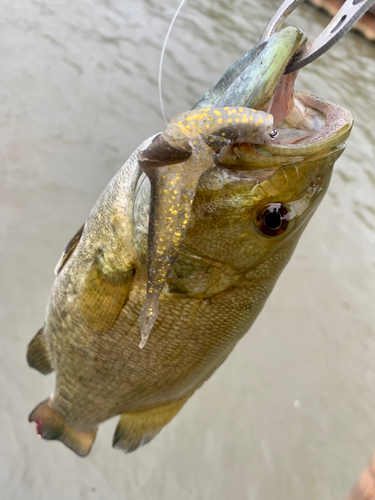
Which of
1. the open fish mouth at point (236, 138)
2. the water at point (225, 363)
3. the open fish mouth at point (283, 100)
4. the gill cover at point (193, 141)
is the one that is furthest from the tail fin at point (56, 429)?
the open fish mouth at point (283, 100)

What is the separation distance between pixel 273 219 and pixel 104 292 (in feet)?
2.10

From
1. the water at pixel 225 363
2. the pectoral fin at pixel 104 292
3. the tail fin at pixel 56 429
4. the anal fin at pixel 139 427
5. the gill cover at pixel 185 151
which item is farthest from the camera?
the water at pixel 225 363

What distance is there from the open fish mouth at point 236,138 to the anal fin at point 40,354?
116cm

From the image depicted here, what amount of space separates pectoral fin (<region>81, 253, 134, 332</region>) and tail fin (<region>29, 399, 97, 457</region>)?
89 centimetres

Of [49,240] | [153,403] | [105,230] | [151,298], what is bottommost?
[49,240]

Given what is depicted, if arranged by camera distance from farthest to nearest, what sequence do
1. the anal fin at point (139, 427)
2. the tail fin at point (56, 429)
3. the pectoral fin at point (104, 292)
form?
the tail fin at point (56, 429)
the anal fin at point (139, 427)
the pectoral fin at point (104, 292)

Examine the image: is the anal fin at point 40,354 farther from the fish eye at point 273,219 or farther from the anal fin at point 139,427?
the fish eye at point 273,219

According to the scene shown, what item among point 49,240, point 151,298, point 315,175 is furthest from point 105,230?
point 49,240

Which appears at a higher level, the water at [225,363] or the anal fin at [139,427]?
the anal fin at [139,427]

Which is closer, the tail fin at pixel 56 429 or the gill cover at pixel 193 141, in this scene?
the gill cover at pixel 193 141

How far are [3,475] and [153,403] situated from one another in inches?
59.2

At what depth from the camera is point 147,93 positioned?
533cm

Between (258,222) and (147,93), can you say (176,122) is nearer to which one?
(258,222)

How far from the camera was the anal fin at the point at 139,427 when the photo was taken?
5.89ft
